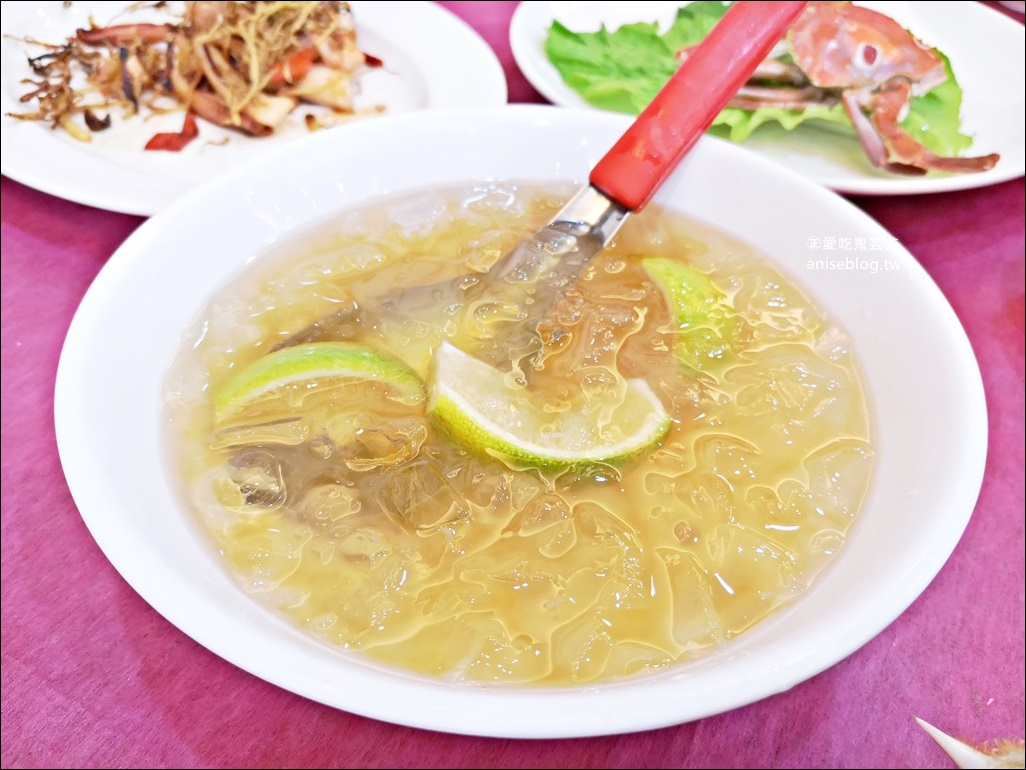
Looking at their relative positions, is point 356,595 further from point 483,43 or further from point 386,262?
point 483,43

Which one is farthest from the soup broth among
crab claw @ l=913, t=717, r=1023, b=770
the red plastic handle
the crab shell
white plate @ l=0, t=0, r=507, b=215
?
the crab shell

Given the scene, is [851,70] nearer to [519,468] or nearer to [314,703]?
[519,468]

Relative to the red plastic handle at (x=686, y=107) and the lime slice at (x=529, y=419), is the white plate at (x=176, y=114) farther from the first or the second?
the lime slice at (x=529, y=419)

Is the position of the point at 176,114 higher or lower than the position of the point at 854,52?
lower

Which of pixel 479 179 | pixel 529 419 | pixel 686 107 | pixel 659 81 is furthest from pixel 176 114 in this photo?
pixel 529 419

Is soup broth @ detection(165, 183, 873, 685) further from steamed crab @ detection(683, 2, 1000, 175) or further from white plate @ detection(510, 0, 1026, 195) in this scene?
steamed crab @ detection(683, 2, 1000, 175)

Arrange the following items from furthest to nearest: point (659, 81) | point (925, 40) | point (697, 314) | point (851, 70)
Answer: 1. point (925, 40)
2. point (659, 81)
3. point (851, 70)
4. point (697, 314)

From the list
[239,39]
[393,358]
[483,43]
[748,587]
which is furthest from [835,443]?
[239,39]
